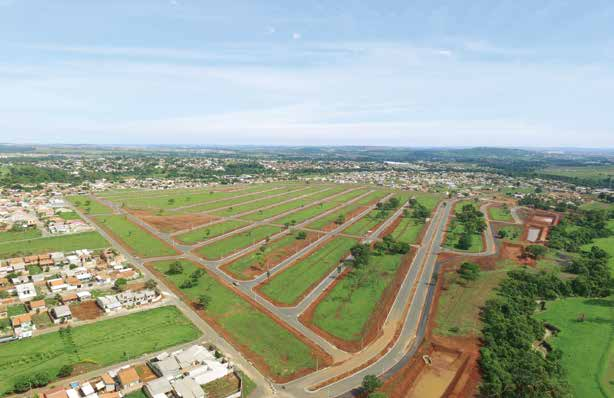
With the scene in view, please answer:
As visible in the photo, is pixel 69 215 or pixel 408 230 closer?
pixel 408 230

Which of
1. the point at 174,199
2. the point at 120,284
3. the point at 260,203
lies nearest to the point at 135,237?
the point at 120,284

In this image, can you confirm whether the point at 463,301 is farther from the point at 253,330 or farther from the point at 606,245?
the point at 606,245

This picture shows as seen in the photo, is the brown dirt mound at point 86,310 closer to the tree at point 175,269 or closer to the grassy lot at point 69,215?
the tree at point 175,269

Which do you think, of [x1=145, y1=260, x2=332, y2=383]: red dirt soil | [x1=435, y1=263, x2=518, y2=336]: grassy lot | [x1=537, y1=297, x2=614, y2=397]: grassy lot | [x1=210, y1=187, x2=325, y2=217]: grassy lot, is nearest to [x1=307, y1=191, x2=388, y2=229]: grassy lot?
[x1=210, y1=187, x2=325, y2=217]: grassy lot

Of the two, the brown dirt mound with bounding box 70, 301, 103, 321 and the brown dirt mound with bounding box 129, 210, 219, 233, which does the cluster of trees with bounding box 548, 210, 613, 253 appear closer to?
the brown dirt mound with bounding box 129, 210, 219, 233

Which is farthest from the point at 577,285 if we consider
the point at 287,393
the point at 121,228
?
the point at 121,228

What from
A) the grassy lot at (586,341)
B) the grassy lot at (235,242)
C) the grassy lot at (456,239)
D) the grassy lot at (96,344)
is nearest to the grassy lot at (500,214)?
the grassy lot at (456,239)
